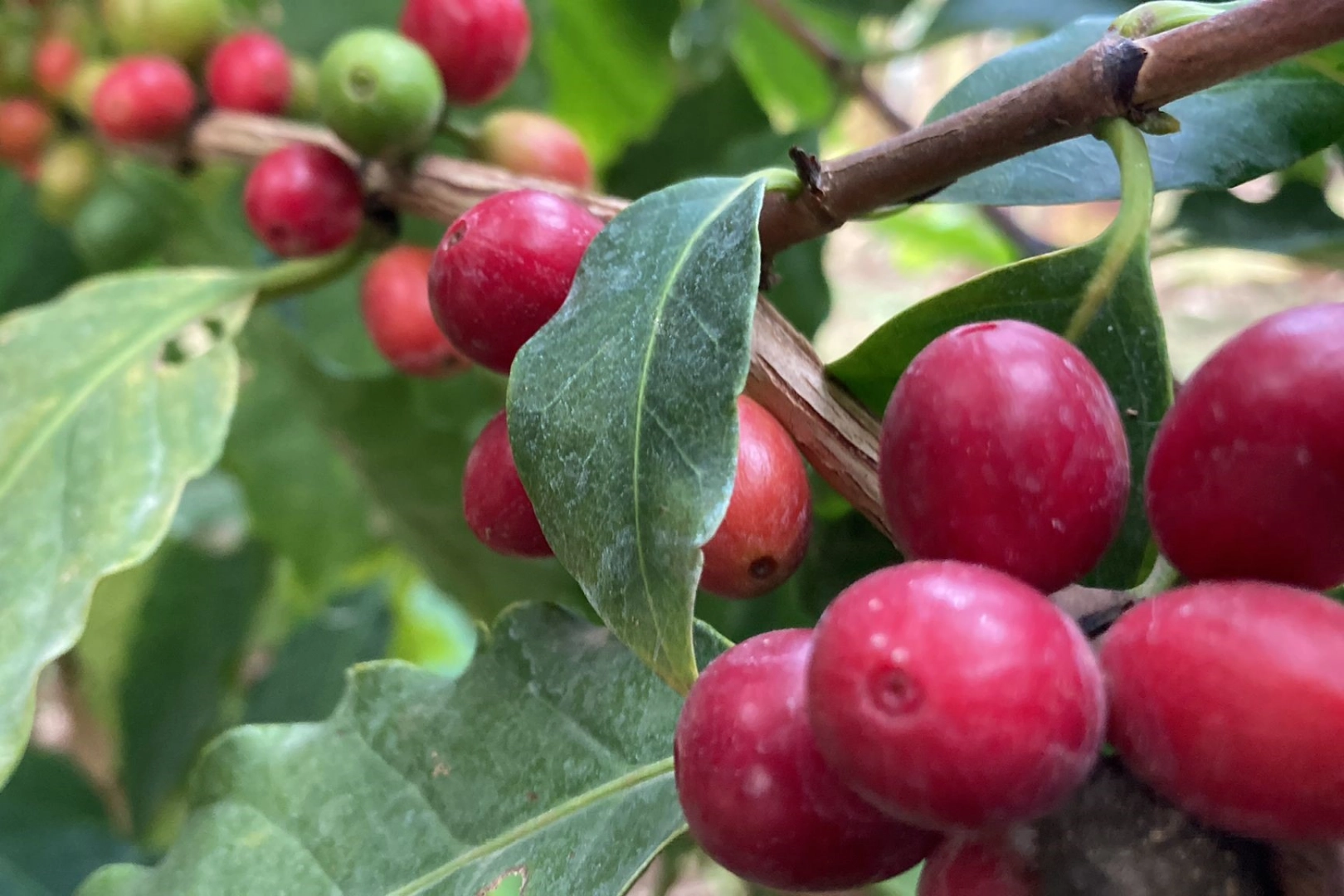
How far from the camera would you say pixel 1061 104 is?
0.38 m

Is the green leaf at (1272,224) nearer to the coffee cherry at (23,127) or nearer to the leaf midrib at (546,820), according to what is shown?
the leaf midrib at (546,820)

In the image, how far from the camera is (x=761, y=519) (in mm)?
376

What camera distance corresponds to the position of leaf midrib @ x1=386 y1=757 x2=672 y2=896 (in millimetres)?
459

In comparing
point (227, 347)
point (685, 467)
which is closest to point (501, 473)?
point (685, 467)

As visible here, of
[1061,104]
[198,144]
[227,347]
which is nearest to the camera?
[1061,104]

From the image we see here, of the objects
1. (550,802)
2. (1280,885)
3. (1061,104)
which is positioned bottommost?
(550,802)

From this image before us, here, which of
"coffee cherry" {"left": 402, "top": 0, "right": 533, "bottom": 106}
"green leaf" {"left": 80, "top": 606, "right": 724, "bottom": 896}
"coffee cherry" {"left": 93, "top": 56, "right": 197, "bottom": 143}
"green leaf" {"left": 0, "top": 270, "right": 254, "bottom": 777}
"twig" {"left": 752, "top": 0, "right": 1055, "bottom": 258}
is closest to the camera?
"green leaf" {"left": 80, "top": 606, "right": 724, "bottom": 896}

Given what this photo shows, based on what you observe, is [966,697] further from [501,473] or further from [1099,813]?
[501,473]

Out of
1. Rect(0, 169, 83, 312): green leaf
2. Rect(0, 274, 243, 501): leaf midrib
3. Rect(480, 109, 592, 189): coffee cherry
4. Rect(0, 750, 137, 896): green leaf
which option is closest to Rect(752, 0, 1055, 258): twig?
Rect(480, 109, 592, 189): coffee cherry

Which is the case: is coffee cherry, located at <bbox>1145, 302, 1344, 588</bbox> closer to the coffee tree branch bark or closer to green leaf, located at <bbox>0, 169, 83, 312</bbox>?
the coffee tree branch bark

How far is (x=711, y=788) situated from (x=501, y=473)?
17 cm

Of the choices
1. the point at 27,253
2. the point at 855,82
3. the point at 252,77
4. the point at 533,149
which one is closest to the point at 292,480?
the point at 27,253

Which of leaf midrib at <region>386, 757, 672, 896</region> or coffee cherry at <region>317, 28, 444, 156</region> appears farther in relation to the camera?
coffee cherry at <region>317, 28, 444, 156</region>

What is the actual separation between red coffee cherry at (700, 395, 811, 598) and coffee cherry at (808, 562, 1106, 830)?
0.11 metres
